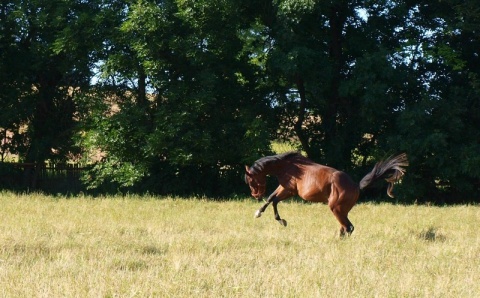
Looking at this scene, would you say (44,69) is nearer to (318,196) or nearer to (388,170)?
(318,196)

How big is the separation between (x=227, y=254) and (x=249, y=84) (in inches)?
623

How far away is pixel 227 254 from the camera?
9250 millimetres

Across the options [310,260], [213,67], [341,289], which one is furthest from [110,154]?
[341,289]

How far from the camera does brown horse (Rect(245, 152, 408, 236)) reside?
11.2 meters

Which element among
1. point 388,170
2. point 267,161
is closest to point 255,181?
point 267,161

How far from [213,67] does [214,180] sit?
442 centimetres

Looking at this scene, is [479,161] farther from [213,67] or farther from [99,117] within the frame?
[99,117]

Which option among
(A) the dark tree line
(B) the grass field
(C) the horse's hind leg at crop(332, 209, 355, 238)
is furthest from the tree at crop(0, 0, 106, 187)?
(C) the horse's hind leg at crop(332, 209, 355, 238)

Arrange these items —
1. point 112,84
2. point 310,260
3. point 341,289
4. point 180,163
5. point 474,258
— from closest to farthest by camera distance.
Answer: point 341,289 → point 310,260 → point 474,258 → point 180,163 → point 112,84

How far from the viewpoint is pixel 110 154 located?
75.7 feet

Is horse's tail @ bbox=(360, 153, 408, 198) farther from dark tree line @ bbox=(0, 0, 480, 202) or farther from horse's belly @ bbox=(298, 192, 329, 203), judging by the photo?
dark tree line @ bbox=(0, 0, 480, 202)

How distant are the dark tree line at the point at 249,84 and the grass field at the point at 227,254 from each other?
688cm

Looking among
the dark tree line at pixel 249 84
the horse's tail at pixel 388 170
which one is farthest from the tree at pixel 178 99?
the horse's tail at pixel 388 170

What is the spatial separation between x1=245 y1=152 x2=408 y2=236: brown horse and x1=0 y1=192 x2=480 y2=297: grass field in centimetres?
62
